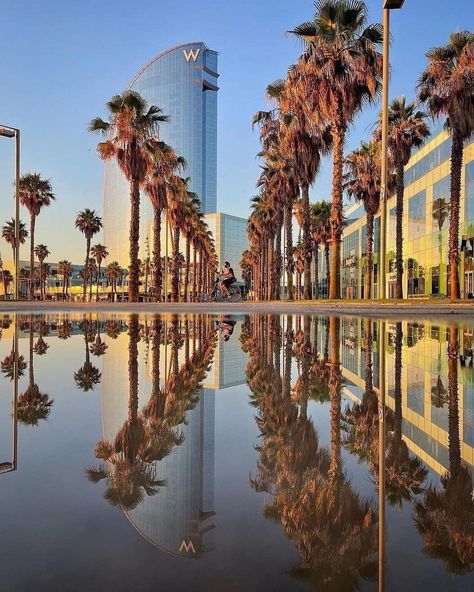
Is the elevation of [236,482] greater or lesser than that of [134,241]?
lesser

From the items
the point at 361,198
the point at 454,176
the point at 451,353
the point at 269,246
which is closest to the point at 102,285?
the point at 269,246

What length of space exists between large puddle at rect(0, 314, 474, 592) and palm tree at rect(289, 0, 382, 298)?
78.1ft

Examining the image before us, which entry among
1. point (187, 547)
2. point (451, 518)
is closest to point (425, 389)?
point (451, 518)

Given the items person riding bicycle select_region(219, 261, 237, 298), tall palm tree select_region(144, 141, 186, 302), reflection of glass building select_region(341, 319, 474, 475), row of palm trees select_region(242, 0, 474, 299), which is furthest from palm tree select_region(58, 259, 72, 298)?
reflection of glass building select_region(341, 319, 474, 475)

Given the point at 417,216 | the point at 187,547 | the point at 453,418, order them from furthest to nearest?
the point at 417,216, the point at 453,418, the point at 187,547

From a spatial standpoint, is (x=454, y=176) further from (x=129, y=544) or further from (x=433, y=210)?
(x=129, y=544)

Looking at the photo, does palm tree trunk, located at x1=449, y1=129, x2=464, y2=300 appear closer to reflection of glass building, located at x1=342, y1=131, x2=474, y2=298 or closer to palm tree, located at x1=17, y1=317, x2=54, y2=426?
reflection of glass building, located at x1=342, y1=131, x2=474, y2=298

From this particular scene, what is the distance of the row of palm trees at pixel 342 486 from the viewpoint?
1.73 m

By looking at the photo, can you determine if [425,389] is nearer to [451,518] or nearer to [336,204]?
[451,518]

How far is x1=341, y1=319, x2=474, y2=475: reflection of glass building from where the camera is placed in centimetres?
303

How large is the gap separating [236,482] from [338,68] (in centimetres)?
2973

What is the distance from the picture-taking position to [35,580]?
4.89ft

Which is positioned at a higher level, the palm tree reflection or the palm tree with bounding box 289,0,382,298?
the palm tree with bounding box 289,0,382,298

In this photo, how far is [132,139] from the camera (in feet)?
125
